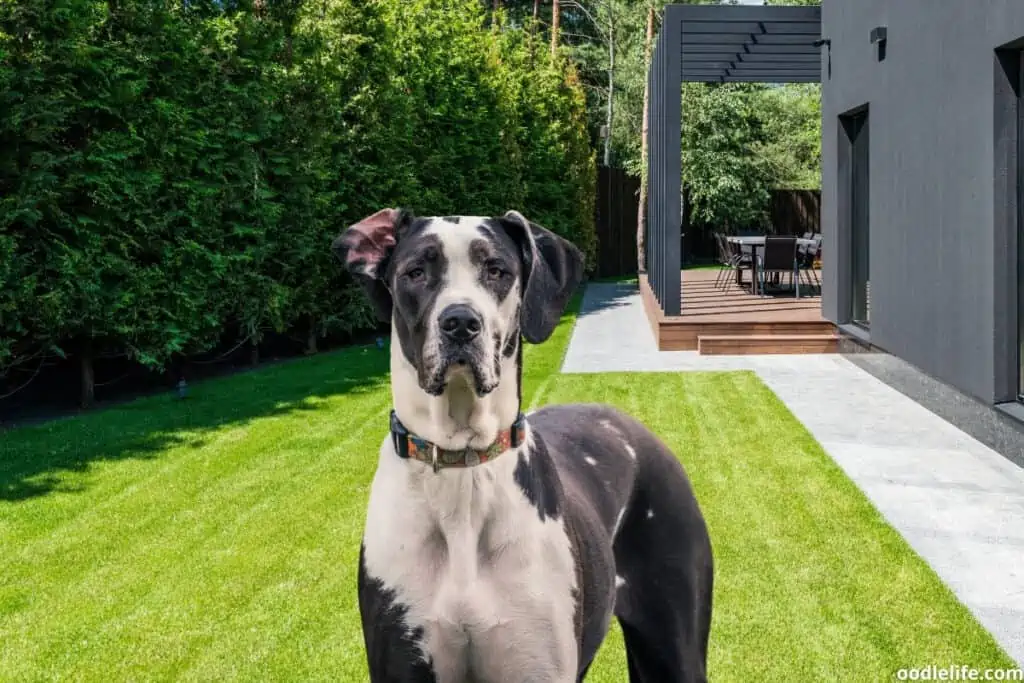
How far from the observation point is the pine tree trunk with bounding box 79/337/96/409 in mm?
9227

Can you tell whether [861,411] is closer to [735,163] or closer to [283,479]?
[283,479]

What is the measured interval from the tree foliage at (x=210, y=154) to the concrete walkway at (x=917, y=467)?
3390 millimetres

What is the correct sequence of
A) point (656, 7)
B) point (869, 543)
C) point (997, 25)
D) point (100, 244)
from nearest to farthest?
point (869, 543), point (997, 25), point (100, 244), point (656, 7)

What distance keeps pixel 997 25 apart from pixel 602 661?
210 inches

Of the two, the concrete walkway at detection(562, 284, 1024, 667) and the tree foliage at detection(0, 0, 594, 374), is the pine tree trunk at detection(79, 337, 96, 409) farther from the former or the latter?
the concrete walkway at detection(562, 284, 1024, 667)

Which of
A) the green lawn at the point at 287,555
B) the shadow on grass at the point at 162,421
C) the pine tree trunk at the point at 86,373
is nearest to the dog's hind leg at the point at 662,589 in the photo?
the green lawn at the point at 287,555

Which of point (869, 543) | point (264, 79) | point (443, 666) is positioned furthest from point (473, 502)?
point (264, 79)

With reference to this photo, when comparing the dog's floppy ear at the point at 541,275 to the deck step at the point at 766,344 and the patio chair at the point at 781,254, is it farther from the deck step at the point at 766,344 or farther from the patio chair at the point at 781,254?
the patio chair at the point at 781,254

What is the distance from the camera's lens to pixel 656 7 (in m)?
29.0

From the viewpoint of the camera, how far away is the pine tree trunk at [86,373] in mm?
9227

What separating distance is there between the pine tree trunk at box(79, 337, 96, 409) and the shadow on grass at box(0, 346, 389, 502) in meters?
0.32

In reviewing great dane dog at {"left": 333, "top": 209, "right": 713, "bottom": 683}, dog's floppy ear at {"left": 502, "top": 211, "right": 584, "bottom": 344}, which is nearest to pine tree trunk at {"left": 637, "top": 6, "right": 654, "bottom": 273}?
dog's floppy ear at {"left": 502, "top": 211, "right": 584, "bottom": 344}

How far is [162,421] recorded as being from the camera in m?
8.42

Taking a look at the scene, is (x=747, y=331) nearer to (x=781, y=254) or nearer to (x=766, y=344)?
(x=766, y=344)
